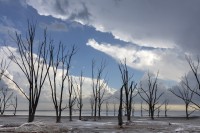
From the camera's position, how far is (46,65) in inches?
1009

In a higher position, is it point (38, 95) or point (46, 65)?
point (46, 65)

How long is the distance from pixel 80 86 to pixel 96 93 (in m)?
2.51

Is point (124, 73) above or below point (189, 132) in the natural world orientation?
above

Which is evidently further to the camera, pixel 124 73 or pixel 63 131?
pixel 124 73

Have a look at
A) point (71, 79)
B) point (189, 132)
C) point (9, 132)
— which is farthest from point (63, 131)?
point (71, 79)

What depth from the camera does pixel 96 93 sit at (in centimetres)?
4744

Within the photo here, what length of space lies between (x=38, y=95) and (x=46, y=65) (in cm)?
366

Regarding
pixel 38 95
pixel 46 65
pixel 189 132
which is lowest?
pixel 189 132

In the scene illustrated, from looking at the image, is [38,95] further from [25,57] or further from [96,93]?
[96,93]

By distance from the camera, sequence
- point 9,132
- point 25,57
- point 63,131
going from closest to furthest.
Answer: point 9,132 → point 63,131 → point 25,57

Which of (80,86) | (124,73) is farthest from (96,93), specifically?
(124,73)

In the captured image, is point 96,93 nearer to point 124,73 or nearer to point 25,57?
point 124,73

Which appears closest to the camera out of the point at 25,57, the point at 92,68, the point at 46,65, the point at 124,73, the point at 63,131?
the point at 63,131

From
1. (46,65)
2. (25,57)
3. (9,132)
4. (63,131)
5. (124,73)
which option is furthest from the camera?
(124,73)
